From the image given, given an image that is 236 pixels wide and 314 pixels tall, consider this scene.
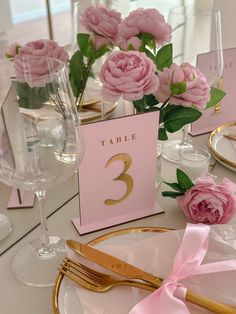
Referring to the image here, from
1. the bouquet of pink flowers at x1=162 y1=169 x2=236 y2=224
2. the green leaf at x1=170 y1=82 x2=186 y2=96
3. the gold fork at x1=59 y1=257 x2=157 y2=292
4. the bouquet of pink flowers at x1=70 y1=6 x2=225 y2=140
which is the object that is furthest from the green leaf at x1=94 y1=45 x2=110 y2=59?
the gold fork at x1=59 y1=257 x2=157 y2=292

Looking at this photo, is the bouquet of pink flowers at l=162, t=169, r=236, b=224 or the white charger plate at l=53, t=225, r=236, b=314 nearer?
the white charger plate at l=53, t=225, r=236, b=314

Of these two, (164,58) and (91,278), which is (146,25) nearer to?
(164,58)

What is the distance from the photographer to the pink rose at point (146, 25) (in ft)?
2.38

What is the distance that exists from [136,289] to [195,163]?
34 centimetres

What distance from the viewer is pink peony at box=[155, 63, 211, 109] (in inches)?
27.5

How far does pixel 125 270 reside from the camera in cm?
57

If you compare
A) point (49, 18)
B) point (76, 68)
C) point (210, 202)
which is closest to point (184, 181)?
point (210, 202)

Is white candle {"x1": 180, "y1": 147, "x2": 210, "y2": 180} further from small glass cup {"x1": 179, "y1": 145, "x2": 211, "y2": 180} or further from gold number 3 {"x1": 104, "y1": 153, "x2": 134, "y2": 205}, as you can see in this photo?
gold number 3 {"x1": 104, "y1": 153, "x2": 134, "y2": 205}

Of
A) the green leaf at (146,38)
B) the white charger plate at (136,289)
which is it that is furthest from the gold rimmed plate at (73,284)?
the green leaf at (146,38)

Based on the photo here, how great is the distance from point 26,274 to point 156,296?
0.21 meters

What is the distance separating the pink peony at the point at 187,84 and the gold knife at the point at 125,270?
0.28 meters

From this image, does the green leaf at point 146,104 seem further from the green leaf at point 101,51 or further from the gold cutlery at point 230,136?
the gold cutlery at point 230,136

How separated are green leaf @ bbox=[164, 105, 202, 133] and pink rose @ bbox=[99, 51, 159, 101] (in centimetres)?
11

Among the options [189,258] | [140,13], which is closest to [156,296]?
[189,258]
